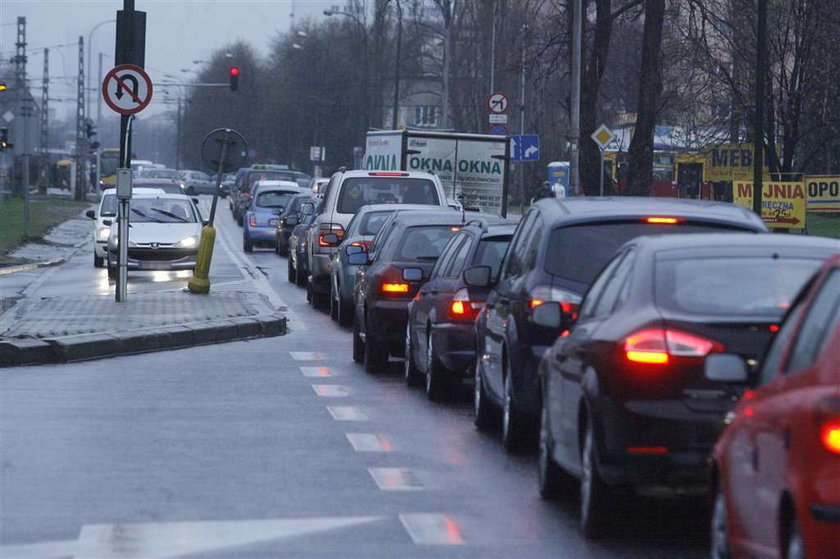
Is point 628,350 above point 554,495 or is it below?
above

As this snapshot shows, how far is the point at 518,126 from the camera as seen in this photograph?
3698 inches

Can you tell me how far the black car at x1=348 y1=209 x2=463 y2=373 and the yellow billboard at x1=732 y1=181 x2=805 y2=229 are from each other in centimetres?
2277

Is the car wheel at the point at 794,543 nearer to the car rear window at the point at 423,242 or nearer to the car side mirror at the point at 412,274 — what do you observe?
the car side mirror at the point at 412,274

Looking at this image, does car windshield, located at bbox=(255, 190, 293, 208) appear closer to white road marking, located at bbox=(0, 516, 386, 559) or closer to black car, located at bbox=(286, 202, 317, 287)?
black car, located at bbox=(286, 202, 317, 287)

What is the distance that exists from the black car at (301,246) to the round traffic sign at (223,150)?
1764 millimetres

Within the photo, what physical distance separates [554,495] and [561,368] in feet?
2.67

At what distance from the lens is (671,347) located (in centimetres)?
795

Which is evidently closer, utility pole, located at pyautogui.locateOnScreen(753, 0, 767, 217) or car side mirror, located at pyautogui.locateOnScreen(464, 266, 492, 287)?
car side mirror, located at pyautogui.locateOnScreen(464, 266, 492, 287)

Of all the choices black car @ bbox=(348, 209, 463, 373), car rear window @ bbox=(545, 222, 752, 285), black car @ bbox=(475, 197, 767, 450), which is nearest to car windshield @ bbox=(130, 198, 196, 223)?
black car @ bbox=(348, 209, 463, 373)

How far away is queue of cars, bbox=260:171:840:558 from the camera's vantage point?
5.75 metres

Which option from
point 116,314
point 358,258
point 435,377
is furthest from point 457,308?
point 116,314

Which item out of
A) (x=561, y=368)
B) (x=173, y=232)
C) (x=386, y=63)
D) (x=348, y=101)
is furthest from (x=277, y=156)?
(x=561, y=368)

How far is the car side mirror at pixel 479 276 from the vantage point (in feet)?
42.6

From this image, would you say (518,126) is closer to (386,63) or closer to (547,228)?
(386,63)
